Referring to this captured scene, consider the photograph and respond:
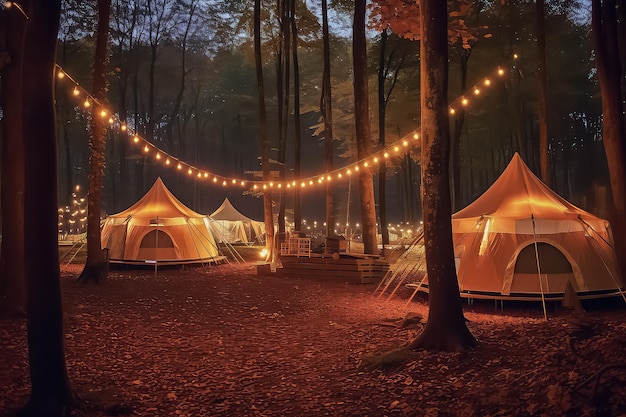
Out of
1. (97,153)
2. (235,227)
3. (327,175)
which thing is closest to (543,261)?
(327,175)

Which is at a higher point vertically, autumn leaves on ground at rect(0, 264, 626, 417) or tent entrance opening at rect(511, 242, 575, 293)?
tent entrance opening at rect(511, 242, 575, 293)

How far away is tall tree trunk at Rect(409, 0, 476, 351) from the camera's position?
21.1 ft

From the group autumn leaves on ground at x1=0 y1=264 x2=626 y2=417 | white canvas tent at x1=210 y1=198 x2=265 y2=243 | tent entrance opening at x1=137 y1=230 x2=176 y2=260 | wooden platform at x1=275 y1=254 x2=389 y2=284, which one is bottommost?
autumn leaves on ground at x1=0 y1=264 x2=626 y2=417

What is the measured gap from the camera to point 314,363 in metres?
6.38

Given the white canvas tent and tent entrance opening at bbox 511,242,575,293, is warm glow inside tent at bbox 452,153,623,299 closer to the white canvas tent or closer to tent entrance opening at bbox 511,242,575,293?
tent entrance opening at bbox 511,242,575,293

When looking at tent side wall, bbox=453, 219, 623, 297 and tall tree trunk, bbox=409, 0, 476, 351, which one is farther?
tent side wall, bbox=453, 219, 623, 297

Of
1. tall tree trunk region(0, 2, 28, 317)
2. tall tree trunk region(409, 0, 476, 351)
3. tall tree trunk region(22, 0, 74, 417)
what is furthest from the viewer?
tall tree trunk region(0, 2, 28, 317)

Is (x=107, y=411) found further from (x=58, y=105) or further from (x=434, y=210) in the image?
(x=58, y=105)

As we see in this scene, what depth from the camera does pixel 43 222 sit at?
4.36m

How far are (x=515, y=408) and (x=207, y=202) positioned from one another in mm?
49489

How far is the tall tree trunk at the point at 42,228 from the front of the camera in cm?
→ 431

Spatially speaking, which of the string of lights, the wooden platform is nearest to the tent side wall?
the string of lights

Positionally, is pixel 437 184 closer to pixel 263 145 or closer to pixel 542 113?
pixel 542 113

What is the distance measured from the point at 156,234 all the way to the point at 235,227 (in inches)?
554
